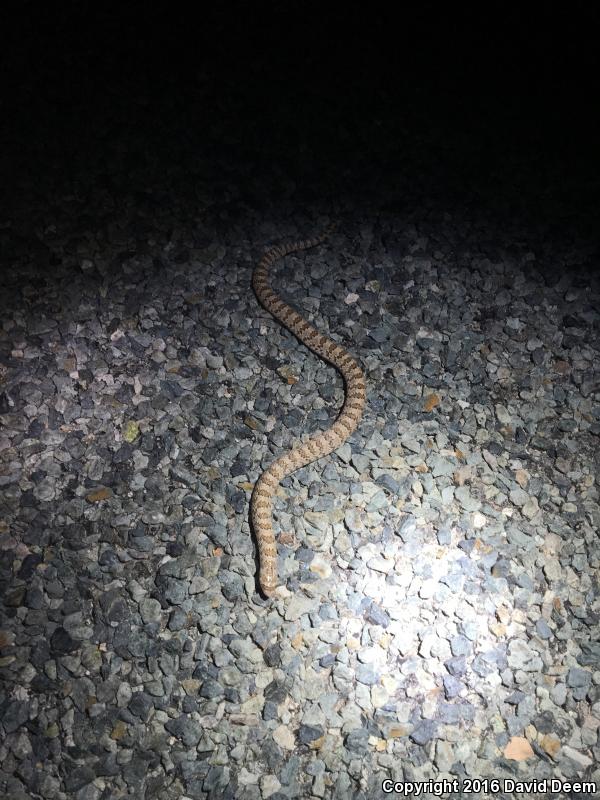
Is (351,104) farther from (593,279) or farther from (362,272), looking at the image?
(593,279)

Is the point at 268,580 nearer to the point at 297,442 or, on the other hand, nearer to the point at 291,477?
the point at 291,477

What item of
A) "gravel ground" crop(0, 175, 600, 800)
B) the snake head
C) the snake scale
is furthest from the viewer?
the snake scale

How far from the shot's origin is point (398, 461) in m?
4.30

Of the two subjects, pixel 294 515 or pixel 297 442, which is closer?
pixel 294 515

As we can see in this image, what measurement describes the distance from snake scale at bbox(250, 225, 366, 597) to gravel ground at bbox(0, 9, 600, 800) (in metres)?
0.08

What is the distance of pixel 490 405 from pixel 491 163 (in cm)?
258

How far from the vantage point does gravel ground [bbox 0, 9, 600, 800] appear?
3295 millimetres

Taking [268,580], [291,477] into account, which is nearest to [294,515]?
[291,477]

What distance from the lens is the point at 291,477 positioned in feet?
13.9

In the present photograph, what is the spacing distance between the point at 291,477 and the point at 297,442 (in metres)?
0.25

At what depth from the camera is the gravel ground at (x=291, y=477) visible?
10.8 ft

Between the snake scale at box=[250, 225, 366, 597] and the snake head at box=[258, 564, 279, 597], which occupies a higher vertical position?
the snake scale at box=[250, 225, 366, 597]

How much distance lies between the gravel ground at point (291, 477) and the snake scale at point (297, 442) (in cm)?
8

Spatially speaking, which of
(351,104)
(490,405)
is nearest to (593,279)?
(490,405)
